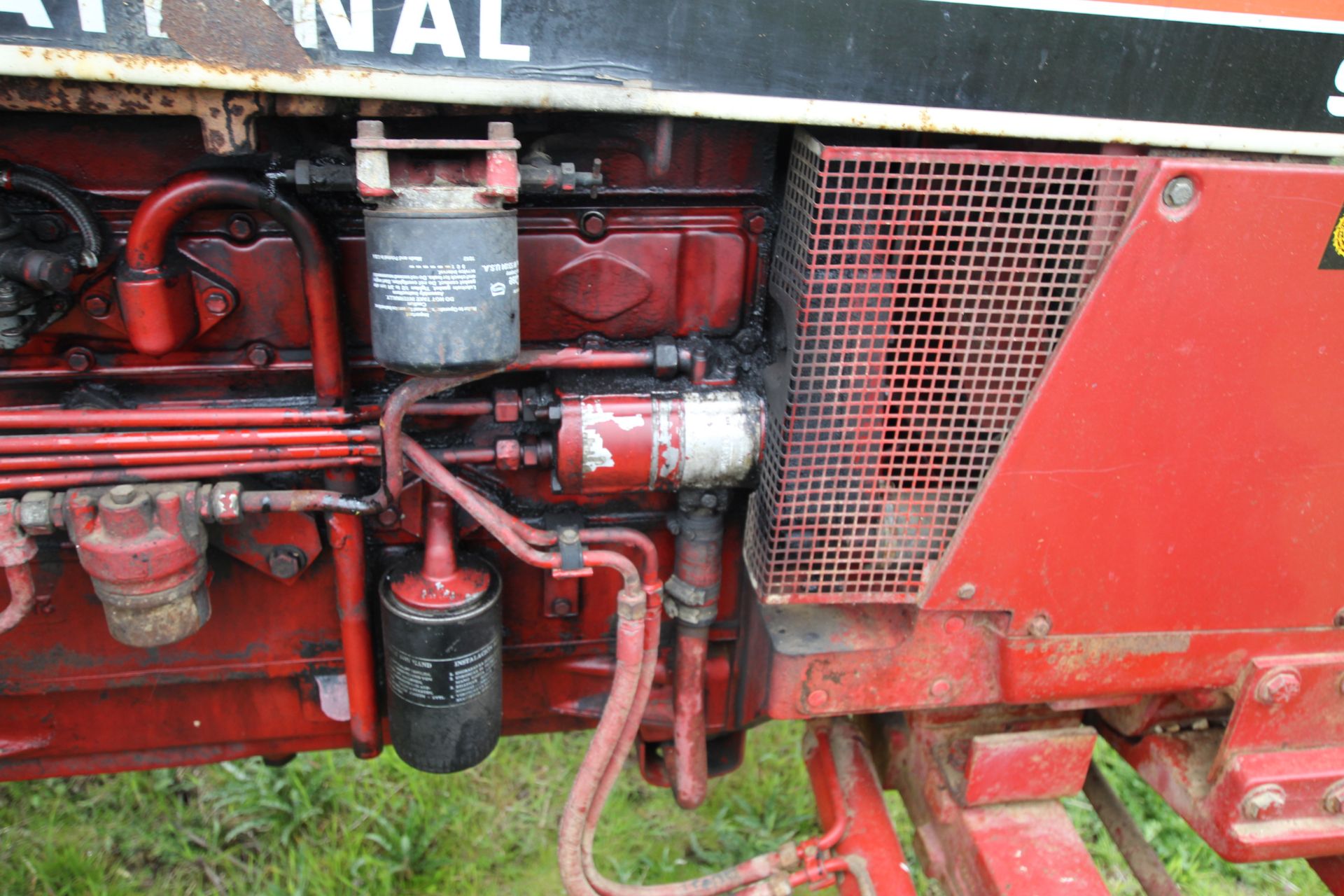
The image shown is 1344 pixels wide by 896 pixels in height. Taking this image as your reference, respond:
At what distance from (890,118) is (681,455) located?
584mm

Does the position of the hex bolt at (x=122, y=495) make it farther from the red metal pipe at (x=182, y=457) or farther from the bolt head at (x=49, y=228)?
the bolt head at (x=49, y=228)

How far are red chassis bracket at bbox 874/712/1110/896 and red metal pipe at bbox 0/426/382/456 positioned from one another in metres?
1.18

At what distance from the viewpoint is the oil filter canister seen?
62.1 inches

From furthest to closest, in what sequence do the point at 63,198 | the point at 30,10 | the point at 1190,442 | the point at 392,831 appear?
the point at 392,831 < the point at 1190,442 < the point at 63,198 < the point at 30,10

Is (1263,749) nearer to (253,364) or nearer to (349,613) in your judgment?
(349,613)

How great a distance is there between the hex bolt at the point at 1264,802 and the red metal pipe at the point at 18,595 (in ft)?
6.49

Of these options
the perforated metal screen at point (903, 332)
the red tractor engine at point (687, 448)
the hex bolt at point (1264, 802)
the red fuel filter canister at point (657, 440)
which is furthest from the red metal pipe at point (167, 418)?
the hex bolt at point (1264, 802)

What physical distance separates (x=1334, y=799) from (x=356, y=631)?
67.8 inches

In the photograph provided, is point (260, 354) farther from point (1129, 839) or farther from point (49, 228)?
point (1129, 839)

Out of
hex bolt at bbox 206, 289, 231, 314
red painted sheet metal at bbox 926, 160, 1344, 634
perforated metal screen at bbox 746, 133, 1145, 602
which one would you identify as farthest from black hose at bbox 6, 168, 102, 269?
red painted sheet metal at bbox 926, 160, 1344, 634

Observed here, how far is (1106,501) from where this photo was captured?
1472 millimetres

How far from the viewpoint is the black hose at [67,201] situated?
1.33 m

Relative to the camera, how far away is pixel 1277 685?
5.28 feet

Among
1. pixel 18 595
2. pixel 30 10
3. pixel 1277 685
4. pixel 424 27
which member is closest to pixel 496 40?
pixel 424 27
